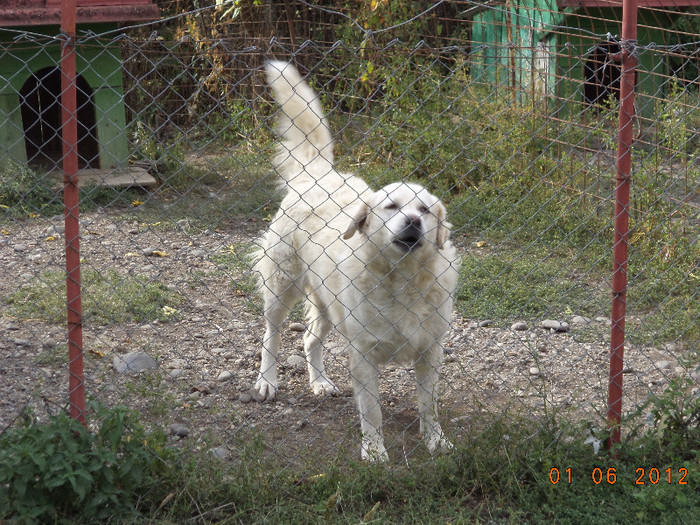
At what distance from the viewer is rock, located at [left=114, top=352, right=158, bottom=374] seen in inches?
157

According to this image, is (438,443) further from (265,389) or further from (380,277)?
(265,389)

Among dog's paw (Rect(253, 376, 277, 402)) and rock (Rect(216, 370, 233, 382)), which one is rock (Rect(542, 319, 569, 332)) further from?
rock (Rect(216, 370, 233, 382))

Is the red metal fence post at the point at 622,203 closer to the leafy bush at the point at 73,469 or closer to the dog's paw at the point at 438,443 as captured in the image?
the dog's paw at the point at 438,443

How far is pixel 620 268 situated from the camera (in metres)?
2.91

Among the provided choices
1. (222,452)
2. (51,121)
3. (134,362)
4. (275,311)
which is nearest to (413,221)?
(222,452)

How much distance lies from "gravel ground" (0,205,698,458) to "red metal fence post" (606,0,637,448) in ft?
0.46

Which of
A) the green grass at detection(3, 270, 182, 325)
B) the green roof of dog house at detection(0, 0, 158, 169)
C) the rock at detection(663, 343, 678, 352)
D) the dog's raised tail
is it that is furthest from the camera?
the green roof of dog house at detection(0, 0, 158, 169)

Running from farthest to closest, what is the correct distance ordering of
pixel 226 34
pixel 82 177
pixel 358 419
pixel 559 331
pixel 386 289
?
pixel 226 34 < pixel 82 177 < pixel 559 331 < pixel 358 419 < pixel 386 289

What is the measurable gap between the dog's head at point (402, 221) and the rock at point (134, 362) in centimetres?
156

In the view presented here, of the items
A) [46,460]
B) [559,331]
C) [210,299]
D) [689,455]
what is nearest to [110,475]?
[46,460]

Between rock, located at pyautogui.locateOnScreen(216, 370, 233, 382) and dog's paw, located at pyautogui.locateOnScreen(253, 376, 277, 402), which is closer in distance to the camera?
dog's paw, located at pyautogui.locateOnScreen(253, 376, 277, 402)

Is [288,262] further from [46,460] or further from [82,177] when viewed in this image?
[82,177]

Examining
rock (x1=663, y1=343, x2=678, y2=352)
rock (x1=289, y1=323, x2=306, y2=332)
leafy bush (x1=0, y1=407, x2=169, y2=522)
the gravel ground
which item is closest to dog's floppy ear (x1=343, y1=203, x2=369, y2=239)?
the gravel ground

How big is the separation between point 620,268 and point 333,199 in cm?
146
